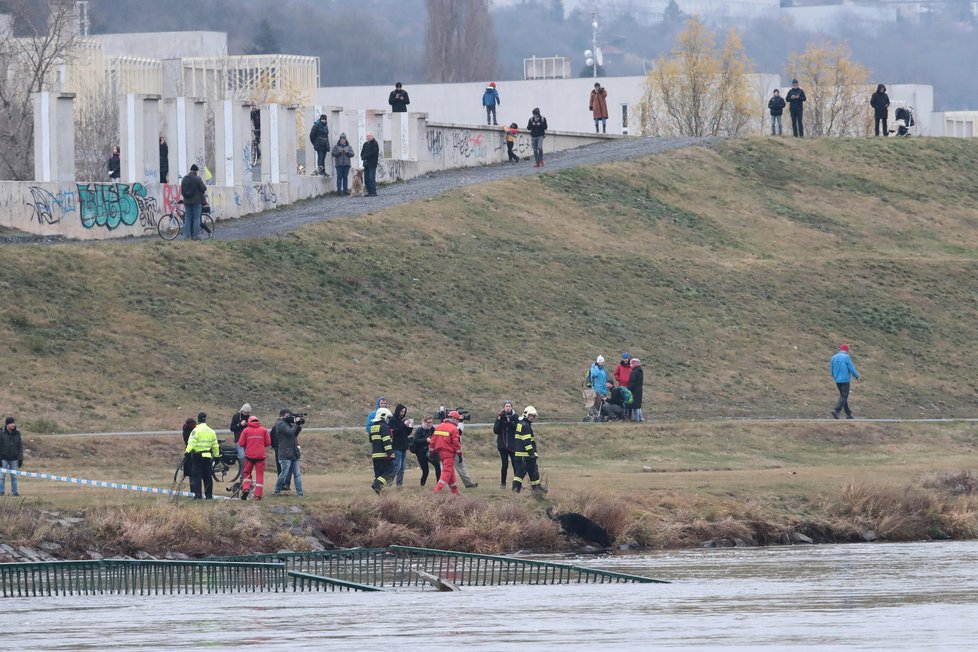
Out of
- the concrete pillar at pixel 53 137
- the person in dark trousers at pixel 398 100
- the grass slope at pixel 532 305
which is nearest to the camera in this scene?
the grass slope at pixel 532 305

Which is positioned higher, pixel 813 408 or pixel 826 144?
pixel 826 144

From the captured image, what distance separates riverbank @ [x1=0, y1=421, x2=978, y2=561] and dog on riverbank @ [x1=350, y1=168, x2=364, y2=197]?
2099 cm

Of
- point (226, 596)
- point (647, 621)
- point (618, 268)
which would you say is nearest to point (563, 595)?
point (647, 621)

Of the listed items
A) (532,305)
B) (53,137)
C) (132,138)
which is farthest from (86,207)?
(532,305)

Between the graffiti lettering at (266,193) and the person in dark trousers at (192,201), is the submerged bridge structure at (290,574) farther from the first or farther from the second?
the graffiti lettering at (266,193)

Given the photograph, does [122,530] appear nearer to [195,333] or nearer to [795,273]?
[195,333]

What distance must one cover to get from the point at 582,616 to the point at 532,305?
2923 centimetres

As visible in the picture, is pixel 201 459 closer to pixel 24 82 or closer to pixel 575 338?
pixel 575 338

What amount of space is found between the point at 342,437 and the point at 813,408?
15.0m

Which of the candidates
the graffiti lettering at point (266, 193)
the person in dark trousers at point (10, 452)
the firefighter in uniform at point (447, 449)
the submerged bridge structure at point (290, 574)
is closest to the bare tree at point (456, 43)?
the graffiti lettering at point (266, 193)

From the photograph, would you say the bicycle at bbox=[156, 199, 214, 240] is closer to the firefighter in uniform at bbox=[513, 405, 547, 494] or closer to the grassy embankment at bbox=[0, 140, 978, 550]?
the grassy embankment at bbox=[0, 140, 978, 550]

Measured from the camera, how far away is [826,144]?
74812mm

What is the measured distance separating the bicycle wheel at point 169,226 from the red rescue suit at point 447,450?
809 inches

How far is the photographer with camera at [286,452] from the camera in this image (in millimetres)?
31375
